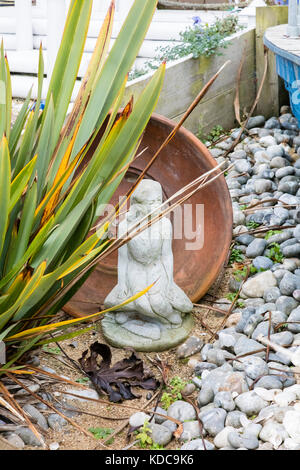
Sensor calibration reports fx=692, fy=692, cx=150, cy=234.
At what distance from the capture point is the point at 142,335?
337cm

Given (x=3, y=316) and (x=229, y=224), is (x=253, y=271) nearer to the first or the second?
(x=229, y=224)

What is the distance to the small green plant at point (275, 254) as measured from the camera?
12.9 ft

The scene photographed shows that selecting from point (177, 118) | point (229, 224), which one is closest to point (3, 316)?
point (229, 224)

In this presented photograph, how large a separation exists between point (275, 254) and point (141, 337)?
1.03m

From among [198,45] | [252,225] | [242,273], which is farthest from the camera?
[198,45]

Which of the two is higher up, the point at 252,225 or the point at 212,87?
the point at 212,87

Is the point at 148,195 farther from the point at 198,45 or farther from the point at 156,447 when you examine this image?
the point at 198,45

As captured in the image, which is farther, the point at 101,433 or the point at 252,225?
the point at 252,225

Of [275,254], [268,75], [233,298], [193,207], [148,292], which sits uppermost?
[268,75]

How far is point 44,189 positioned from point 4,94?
1.21 ft

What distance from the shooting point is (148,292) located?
3.38m

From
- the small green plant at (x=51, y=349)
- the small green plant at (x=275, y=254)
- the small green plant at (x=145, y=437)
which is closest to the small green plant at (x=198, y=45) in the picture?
the small green plant at (x=275, y=254)

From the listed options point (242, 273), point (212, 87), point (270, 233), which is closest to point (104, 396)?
point (242, 273)

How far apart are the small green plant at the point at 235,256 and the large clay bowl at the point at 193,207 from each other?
10.1 inches
